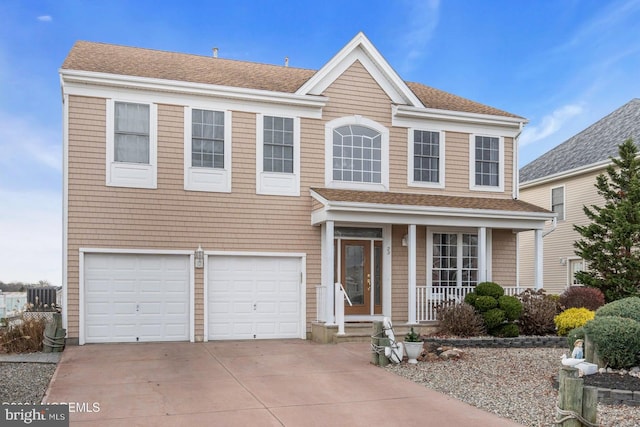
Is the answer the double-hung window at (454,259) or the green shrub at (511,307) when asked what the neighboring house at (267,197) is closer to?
the double-hung window at (454,259)

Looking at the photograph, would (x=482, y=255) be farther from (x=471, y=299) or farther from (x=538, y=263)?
(x=538, y=263)

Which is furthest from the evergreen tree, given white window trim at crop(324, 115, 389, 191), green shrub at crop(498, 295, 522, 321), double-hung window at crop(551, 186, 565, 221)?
white window trim at crop(324, 115, 389, 191)

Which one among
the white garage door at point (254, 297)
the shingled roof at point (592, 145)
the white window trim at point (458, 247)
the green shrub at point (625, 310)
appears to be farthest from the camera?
the shingled roof at point (592, 145)

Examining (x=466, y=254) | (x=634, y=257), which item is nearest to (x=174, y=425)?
(x=466, y=254)

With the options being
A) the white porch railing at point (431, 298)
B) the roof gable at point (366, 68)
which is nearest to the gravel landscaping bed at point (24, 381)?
the roof gable at point (366, 68)

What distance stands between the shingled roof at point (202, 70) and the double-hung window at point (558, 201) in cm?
665

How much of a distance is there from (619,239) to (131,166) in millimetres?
13018

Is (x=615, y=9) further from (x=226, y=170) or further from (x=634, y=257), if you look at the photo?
(x=226, y=170)

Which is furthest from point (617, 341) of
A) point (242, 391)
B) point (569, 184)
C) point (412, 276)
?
point (569, 184)

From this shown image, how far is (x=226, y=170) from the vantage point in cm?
1390

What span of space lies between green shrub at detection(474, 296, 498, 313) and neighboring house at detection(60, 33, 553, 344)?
3.34ft

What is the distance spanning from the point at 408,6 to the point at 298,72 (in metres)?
3.78

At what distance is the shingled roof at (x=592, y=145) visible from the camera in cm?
2027

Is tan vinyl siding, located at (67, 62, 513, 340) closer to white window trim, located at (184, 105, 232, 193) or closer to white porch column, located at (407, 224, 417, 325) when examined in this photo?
white window trim, located at (184, 105, 232, 193)
